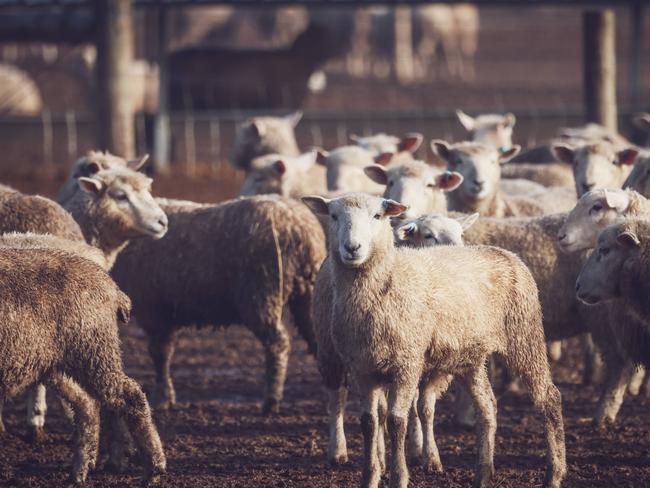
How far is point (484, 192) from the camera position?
8633 millimetres

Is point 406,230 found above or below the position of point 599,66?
below

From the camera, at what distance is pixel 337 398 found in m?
6.55

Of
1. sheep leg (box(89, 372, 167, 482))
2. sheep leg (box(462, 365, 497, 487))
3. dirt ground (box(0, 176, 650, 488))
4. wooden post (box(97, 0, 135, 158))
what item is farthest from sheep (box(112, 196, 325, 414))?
wooden post (box(97, 0, 135, 158))

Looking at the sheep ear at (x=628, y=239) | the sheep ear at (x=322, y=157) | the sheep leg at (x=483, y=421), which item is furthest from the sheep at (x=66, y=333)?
the sheep ear at (x=322, y=157)

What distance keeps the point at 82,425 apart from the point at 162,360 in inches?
69.4

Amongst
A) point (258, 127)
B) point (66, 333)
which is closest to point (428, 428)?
point (66, 333)

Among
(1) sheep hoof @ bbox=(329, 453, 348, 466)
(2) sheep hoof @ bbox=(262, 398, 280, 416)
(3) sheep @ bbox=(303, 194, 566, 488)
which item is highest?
(3) sheep @ bbox=(303, 194, 566, 488)

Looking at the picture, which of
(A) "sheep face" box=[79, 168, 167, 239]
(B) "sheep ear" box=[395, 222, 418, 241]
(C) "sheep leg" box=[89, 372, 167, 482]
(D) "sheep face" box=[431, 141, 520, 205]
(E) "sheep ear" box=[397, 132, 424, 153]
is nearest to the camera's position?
(C) "sheep leg" box=[89, 372, 167, 482]

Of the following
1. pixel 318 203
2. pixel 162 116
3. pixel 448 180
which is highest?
pixel 318 203

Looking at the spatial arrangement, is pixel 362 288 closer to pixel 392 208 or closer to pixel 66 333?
pixel 392 208

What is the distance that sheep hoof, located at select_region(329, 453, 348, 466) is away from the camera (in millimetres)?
6523

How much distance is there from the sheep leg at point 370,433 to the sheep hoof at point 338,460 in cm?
63

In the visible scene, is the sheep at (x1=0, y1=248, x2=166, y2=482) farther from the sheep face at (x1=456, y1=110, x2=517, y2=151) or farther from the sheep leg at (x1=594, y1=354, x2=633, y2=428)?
the sheep face at (x1=456, y1=110, x2=517, y2=151)

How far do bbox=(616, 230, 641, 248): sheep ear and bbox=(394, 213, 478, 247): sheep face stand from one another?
3.21 ft
